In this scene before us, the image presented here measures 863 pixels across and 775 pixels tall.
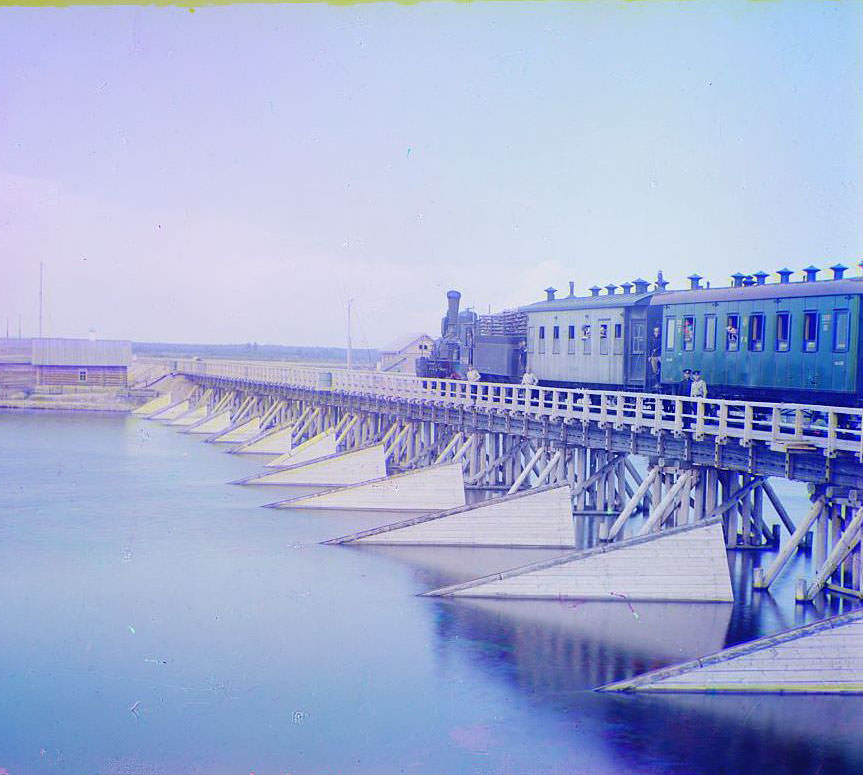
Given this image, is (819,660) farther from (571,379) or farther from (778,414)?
(571,379)

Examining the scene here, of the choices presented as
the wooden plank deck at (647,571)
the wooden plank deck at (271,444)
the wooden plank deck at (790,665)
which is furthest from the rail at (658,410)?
the wooden plank deck at (790,665)

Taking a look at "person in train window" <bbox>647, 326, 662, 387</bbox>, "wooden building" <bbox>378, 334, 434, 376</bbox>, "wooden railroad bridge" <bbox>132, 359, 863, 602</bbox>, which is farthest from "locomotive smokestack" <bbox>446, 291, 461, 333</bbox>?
"wooden building" <bbox>378, 334, 434, 376</bbox>

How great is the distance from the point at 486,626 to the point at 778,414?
6461 millimetres

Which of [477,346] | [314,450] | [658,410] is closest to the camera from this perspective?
[658,410]

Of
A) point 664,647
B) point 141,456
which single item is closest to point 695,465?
point 664,647

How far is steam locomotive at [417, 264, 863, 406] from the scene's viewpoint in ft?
71.9

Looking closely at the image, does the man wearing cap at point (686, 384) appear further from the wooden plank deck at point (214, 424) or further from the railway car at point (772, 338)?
the wooden plank deck at point (214, 424)

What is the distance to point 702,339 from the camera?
86.6 ft

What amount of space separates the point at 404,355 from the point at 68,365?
109 feet

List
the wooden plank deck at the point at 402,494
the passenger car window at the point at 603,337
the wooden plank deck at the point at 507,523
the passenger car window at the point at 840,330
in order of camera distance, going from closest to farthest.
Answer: the passenger car window at the point at 840,330 < the wooden plank deck at the point at 507,523 < the passenger car window at the point at 603,337 < the wooden plank deck at the point at 402,494

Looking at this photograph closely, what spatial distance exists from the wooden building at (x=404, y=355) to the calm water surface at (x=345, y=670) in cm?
4143

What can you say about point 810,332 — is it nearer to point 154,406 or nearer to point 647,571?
point 647,571

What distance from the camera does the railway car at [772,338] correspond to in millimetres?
21578

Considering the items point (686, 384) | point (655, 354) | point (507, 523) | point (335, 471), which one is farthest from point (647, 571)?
point (335, 471)
